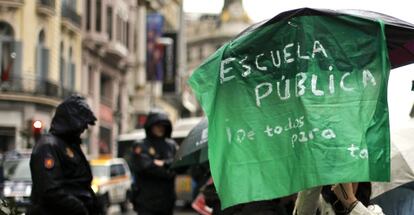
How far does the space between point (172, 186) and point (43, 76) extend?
30951 millimetres

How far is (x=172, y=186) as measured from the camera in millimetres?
9281

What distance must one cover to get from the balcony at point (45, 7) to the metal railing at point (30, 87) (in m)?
3.07

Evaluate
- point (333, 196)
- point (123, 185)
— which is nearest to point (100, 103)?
point (123, 185)

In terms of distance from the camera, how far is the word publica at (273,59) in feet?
16.6

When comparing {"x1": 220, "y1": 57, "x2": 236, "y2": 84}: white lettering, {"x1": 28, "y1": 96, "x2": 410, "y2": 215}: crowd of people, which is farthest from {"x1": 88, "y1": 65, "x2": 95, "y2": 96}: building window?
{"x1": 220, "y1": 57, "x2": 236, "y2": 84}: white lettering

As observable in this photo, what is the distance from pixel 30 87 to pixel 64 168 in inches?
1298

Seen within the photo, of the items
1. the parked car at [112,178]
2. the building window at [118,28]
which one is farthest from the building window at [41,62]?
the building window at [118,28]

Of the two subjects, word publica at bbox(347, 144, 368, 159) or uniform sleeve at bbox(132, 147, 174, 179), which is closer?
word publica at bbox(347, 144, 368, 159)

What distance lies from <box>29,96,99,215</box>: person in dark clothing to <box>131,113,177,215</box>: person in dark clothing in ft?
8.11

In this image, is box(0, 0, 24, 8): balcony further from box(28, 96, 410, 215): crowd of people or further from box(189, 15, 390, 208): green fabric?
box(189, 15, 390, 208): green fabric

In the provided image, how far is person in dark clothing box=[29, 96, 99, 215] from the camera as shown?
242 inches

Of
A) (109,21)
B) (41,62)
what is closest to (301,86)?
(41,62)

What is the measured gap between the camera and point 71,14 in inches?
1719

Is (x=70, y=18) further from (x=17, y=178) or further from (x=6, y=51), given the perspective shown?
(x=17, y=178)
